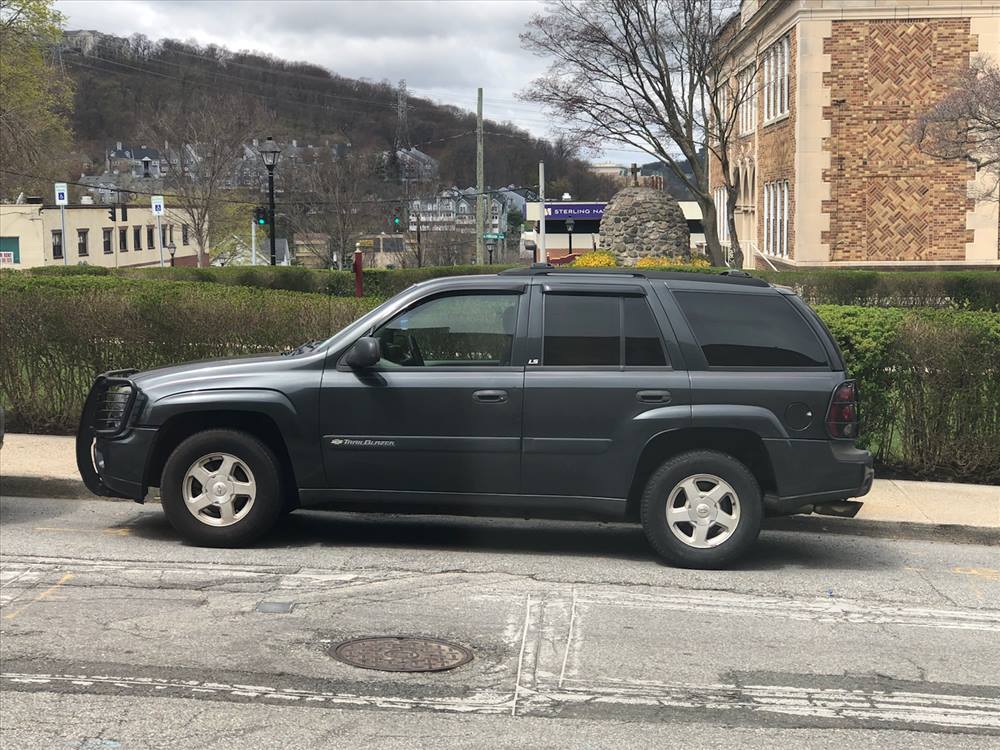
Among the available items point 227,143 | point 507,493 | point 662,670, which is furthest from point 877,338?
point 227,143

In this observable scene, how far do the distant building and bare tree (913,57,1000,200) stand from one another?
1729 inches

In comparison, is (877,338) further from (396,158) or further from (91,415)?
(396,158)

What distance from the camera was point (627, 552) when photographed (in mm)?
8047

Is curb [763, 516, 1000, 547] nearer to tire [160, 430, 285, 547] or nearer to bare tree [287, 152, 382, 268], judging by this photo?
tire [160, 430, 285, 547]

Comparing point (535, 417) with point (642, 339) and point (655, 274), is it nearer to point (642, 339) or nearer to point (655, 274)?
point (642, 339)

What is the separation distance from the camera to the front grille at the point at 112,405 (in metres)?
7.79

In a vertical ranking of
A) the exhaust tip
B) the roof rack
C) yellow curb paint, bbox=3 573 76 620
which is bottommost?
yellow curb paint, bbox=3 573 76 620

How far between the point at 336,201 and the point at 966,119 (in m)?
49.4

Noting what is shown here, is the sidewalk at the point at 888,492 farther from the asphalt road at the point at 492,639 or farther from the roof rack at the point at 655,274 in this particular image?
the roof rack at the point at 655,274

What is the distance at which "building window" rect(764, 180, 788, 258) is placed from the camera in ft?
122

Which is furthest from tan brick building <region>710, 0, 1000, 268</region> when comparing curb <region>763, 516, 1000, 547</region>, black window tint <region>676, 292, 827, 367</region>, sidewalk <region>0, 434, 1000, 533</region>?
black window tint <region>676, 292, 827, 367</region>

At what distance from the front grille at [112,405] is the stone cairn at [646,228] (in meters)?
26.9

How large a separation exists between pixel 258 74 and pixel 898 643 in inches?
4274

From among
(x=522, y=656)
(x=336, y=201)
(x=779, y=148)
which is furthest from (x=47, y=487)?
(x=336, y=201)
